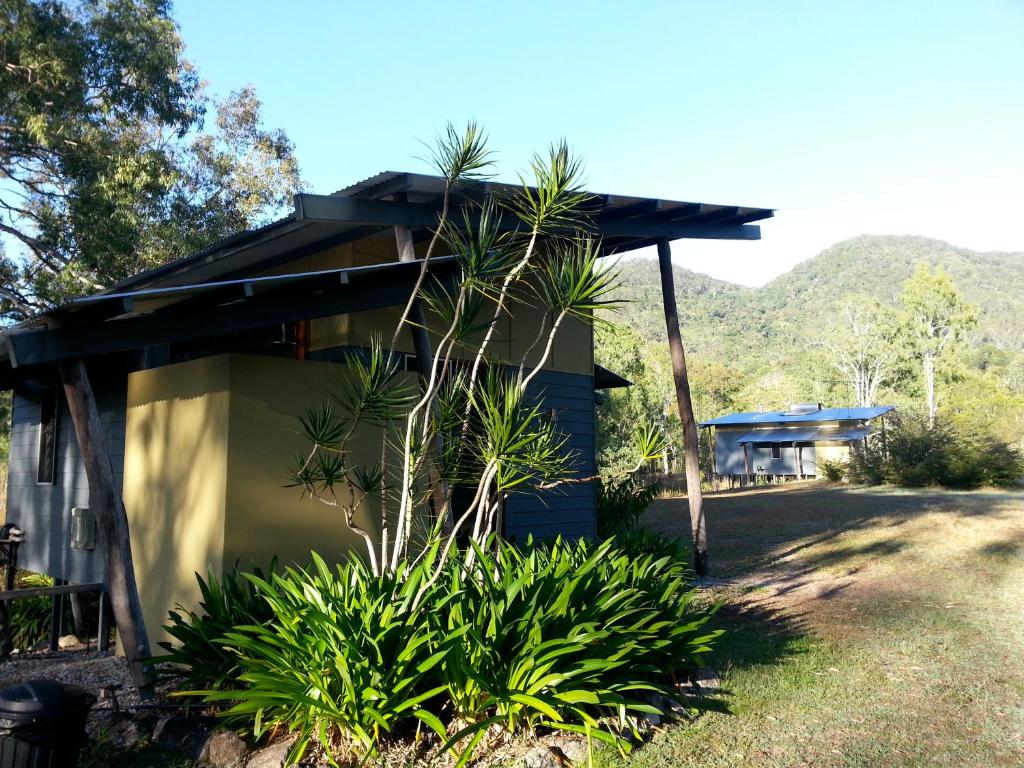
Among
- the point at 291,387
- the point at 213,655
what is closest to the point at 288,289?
the point at 291,387

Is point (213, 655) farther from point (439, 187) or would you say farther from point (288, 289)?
point (439, 187)

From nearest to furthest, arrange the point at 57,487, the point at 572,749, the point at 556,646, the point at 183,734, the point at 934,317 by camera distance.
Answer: the point at 572,749
the point at 556,646
the point at 183,734
the point at 57,487
the point at 934,317

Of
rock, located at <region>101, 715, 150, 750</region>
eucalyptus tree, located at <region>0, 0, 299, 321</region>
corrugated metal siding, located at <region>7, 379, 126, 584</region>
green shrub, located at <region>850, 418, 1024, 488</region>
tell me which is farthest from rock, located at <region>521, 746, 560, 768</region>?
green shrub, located at <region>850, 418, 1024, 488</region>

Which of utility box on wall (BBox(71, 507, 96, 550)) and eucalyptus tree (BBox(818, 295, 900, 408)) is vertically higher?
eucalyptus tree (BBox(818, 295, 900, 408))

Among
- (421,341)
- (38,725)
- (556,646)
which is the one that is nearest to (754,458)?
(421,341)

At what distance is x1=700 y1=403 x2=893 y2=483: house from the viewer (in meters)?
33.0

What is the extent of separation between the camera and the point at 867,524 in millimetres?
14438

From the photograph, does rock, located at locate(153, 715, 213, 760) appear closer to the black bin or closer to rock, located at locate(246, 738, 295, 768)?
rock, located at locate(246, 738, 295, 768)

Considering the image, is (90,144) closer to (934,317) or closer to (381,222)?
(381,222)

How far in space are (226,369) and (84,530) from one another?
301 centimetres

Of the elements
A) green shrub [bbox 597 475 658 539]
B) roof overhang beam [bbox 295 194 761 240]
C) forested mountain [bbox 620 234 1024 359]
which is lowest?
green shrub [bbox 597 475 658 539]

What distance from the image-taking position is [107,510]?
5.51m

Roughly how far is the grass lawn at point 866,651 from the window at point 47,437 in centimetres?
734

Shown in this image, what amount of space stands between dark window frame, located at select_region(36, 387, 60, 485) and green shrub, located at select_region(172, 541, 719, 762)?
203 inches
